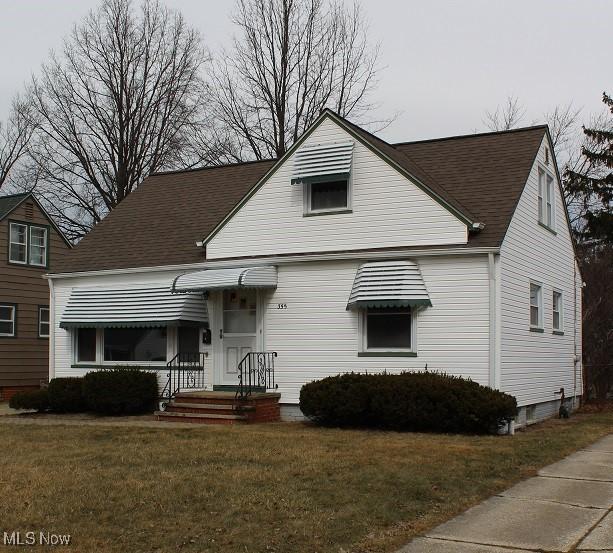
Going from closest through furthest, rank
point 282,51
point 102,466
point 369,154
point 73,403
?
1. point 102,466
2. point 369,154
3. point 73,403
4. point 282,51

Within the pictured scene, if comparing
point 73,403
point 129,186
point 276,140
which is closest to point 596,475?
point 73,403

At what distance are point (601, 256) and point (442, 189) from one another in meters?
13.8

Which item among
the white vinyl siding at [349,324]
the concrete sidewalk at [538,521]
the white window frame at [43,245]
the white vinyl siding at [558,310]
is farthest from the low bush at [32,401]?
the concrete sidewalk at [538,521]

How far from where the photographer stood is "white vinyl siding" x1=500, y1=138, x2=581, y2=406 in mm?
15445

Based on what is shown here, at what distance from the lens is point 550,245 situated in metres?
18.8

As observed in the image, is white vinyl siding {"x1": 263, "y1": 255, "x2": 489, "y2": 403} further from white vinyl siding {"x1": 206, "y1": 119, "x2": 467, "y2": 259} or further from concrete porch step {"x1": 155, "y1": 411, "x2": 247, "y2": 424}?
concrete porch step {"x1": 155, "y1": 411, "x2": 247, "y2": 424}

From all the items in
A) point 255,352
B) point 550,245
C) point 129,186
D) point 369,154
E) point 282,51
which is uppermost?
point 282,51

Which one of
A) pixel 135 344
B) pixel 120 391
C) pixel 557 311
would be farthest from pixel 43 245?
pixel 557 311

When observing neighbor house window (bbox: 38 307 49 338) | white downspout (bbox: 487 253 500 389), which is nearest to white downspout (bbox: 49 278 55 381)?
neighbor house window (bbox: 38 307 49 338)

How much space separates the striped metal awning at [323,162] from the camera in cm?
1638

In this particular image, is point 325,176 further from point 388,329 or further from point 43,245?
point 43,245

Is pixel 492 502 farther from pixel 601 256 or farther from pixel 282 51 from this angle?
pixel 282 51

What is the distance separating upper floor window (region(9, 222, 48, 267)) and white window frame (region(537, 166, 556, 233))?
1668cm

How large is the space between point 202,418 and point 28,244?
13330 mm
